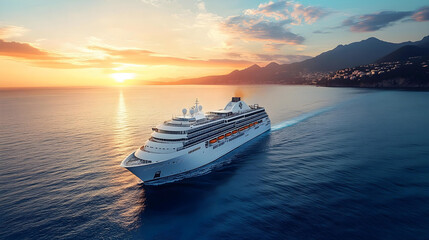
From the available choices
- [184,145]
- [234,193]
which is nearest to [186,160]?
[184,145]

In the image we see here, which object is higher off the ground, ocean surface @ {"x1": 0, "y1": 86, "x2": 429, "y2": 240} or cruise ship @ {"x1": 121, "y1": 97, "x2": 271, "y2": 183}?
cruise ship @ {"x1": 121, "y1": 97, "x2": 271, "y2": 183}

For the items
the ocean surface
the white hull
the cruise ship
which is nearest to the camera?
the ocean surface

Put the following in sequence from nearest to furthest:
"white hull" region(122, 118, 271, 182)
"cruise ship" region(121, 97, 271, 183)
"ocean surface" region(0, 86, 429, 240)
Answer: "ocean surface" region(0, 86, 429, 240) < "white hull" region(122, 118, 271, 182) < "cruise ship" region(121, 97, 271, 183)

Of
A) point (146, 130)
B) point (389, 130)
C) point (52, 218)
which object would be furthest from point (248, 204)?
point (389, 130)

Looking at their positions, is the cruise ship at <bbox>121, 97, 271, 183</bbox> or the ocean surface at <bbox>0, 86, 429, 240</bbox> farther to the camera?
the cruise ship at <bbox>121, 97, 271, 183</bbox>

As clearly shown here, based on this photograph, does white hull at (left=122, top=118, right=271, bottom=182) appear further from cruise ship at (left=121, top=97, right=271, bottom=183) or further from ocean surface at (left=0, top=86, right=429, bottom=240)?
ocean surface at (left=0, top=86, right=429, bottom=240)

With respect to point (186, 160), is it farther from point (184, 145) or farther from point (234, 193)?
point (234, 193)

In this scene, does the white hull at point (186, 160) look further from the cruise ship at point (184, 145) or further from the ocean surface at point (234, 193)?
the ocean surface at point (234, 193)

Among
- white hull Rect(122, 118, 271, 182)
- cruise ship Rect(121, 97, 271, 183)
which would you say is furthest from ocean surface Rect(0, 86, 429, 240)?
cruise ship Rect(121, 97, 271, 183)
